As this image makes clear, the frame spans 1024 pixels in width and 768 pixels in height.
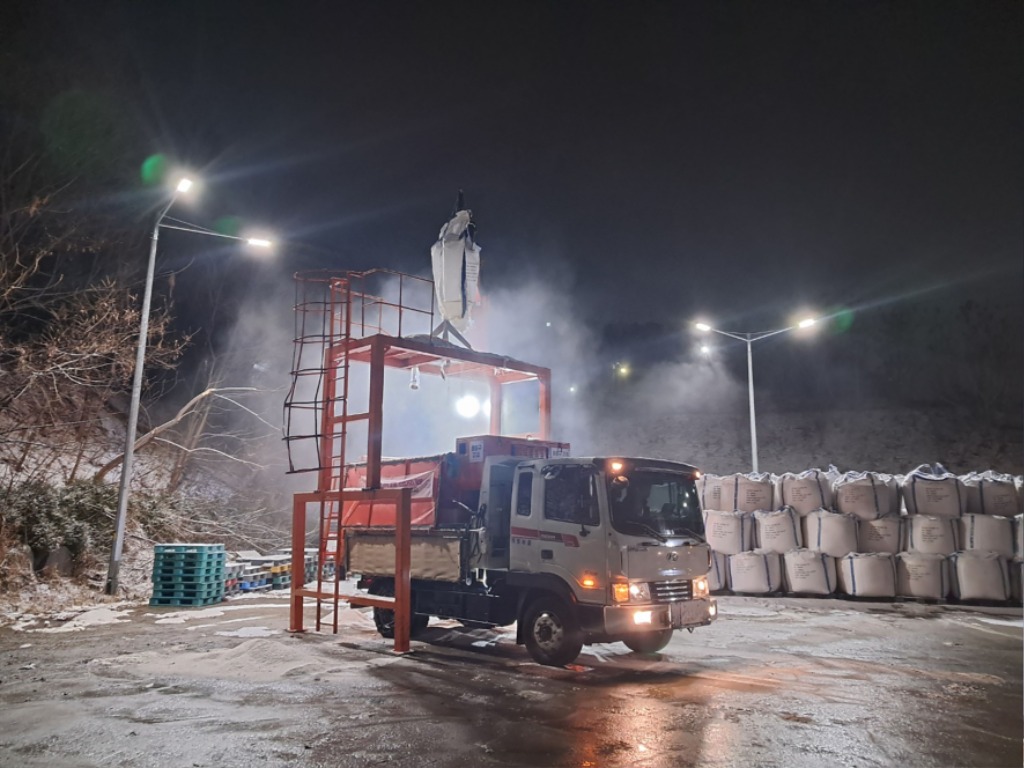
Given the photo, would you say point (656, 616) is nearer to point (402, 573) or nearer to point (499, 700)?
point (499, 700)

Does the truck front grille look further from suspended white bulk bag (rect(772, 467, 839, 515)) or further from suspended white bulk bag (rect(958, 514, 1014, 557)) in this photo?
suspended white bulk bag (rect(958, 514, 1014, 557))

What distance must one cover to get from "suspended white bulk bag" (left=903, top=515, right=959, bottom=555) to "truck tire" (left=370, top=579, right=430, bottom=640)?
10.1 metres

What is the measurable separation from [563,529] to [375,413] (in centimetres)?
308

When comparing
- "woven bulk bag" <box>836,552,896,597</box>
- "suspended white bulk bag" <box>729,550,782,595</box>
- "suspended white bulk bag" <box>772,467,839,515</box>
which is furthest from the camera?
"suspended white bulk bag" <box>772,467,839,515</box>

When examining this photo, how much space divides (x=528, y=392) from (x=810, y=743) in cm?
2875

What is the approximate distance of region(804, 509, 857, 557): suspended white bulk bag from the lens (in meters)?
14.2

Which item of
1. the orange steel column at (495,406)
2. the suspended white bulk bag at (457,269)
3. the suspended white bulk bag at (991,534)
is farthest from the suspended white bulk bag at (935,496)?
the suspended white bulk bag at (457,269)

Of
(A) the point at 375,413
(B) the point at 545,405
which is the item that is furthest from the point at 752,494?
(A) the point at 375,413

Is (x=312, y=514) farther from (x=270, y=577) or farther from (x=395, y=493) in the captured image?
(x=395, y=493)

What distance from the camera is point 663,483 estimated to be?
340 inches

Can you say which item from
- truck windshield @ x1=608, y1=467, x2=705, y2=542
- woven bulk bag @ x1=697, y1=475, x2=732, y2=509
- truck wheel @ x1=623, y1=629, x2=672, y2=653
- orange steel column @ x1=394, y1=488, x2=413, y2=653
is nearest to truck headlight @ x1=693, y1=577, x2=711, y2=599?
truck windshield @ x1=608, y1=467, x2=705, y2=542

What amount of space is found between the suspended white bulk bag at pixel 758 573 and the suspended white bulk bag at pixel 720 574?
0.35 m

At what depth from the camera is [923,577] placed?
13.5 m

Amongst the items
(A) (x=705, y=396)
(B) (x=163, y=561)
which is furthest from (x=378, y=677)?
(A) (x=705, y=396)
